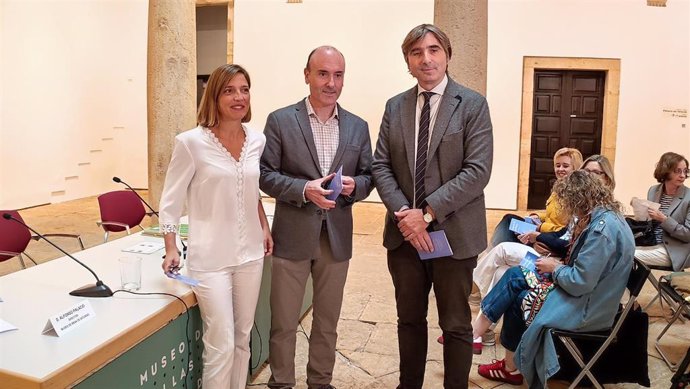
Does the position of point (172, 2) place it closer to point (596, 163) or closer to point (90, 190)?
point (596, 163)

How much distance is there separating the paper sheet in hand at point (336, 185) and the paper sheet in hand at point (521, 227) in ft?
6.65

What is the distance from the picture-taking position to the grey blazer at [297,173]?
237 centimetres

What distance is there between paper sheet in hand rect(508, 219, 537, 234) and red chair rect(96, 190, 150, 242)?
278 centimetres

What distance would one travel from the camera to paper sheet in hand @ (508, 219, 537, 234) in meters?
3.85

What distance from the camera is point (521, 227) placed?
3.89m

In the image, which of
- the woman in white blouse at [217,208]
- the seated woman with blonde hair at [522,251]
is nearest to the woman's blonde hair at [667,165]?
the seated woman with blonde hair at [522,251]

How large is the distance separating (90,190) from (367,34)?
5624mm

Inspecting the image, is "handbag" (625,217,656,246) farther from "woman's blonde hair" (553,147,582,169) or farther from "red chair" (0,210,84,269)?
"red chair" (0,210,84,269)

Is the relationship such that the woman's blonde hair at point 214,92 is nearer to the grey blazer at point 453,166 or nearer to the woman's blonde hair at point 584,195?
the grey blazer at point 453,166

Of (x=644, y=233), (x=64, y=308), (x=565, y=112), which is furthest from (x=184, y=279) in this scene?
(x=565, y=112)

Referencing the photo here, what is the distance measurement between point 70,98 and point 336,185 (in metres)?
8.28

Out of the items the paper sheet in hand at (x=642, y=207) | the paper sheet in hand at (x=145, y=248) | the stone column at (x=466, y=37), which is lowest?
the paper sheet in hand at (x=145, y=248)

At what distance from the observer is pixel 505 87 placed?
8867mm

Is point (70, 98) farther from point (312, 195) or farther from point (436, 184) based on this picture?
point (436, 184)
